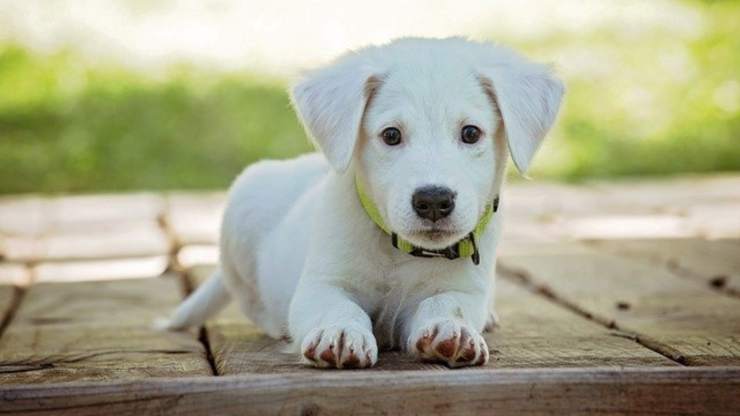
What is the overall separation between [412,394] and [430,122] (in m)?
0.91

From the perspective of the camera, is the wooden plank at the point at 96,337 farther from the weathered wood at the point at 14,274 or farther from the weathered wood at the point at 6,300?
the weathered wood at the point at 14,274

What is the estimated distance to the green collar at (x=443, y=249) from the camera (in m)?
3.92

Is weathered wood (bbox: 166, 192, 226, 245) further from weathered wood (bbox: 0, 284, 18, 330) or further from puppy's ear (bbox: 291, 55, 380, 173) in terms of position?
puppy's ear (bbox: 291, 55, 380, 173)

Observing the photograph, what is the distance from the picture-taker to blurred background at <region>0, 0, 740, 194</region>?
10844mm

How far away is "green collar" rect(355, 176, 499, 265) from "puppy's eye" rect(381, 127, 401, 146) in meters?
0.21

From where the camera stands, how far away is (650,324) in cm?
451

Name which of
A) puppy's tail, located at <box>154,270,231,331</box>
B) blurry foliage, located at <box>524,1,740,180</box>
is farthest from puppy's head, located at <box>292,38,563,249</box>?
blurry foliage, located at <box>524,1,740,180</box>

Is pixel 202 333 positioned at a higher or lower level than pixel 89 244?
higher

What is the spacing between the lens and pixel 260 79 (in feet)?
41.7

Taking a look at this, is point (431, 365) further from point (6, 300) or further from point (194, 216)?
point (194, 216)

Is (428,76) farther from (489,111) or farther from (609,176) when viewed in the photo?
(609,176)

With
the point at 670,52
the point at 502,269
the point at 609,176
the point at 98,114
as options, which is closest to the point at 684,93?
the point at 670,52

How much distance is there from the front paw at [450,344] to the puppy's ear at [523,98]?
1.91ft

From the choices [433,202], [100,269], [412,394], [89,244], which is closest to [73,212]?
[89,244]
